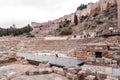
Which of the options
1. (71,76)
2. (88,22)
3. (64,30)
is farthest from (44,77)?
Result: (88,22)

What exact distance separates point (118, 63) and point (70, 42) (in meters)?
29.0

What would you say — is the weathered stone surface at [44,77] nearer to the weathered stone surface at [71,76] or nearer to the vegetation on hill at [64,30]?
the weathered stone surface at [71,76]

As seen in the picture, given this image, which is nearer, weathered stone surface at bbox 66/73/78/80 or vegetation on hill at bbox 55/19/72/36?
weathered stone surface at bbox 66/73/78/80

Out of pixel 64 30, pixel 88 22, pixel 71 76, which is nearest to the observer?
pixel 71 76

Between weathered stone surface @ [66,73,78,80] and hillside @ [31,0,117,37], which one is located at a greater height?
hillside @ [31,0,117,37]

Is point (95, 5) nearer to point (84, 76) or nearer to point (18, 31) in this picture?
point (18, 31)

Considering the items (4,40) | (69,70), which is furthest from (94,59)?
(4,40)

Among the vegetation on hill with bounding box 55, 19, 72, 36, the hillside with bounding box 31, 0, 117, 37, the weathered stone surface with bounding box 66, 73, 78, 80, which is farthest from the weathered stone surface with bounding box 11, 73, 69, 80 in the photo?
the vegetation on hill with bounding box 55, 19, 72, 36

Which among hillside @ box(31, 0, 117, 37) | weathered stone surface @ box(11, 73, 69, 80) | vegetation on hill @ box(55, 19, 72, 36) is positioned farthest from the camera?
hillside @ box(31, 0, 117, 37)

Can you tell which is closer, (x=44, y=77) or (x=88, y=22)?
(x=44, y=77)

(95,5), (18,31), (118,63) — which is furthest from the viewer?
(95,5)

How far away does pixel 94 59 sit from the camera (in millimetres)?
5633

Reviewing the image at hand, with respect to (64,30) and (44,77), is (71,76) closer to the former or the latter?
(44,77)

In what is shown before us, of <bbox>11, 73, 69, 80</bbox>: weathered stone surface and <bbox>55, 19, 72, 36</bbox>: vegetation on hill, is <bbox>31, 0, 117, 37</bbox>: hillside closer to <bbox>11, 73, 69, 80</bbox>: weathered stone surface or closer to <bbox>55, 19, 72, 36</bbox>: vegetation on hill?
<bbox>55, 19, 72, 36</bbox>: vegetation on hill
